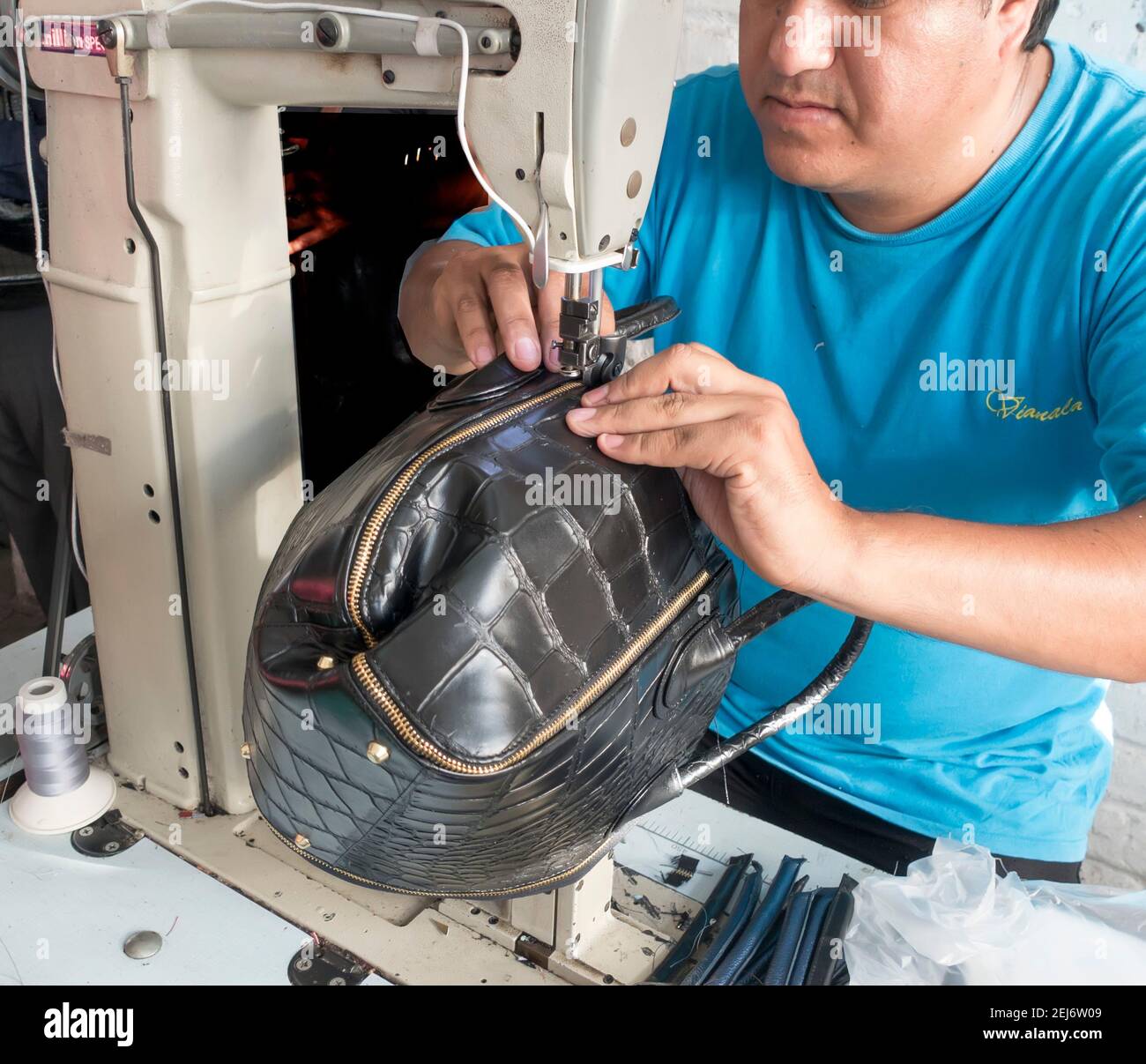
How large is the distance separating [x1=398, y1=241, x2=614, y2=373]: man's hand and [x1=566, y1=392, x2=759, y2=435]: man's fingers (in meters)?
0.09

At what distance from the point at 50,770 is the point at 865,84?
0.91m

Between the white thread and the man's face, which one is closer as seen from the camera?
the white thread

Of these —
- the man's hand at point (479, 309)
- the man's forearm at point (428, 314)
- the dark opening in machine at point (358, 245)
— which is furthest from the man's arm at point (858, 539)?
the dark opening in machine at point (358, 245)

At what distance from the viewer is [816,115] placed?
0.91m

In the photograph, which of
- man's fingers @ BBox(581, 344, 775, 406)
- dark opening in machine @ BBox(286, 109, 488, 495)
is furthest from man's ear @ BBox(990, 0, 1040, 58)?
dark opening in machine @ BBox(286, 109, 488, 495)

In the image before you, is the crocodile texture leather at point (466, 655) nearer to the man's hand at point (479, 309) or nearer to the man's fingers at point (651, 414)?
the man's fingers at point (651, 414)

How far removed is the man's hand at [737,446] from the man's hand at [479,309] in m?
0.09

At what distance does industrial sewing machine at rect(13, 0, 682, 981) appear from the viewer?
641 millimetres

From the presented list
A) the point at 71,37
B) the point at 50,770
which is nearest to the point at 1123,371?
the point at 71,37

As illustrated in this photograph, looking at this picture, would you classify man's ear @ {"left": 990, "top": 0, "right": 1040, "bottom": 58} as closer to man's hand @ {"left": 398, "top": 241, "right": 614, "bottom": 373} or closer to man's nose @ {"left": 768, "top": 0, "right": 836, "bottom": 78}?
man's nose @ {"left": 768, "top": 0, "right": 836, "bottom": 78}

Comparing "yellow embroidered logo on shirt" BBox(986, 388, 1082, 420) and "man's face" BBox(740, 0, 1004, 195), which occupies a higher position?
"man's face" BBox(740, 0, 1004, 195)

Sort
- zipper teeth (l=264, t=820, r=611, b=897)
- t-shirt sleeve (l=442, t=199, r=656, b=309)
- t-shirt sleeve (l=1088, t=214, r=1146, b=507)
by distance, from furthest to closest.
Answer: t-shirt sleeve (l=442, t=199, r=656, b=309), t-shirt sleeve (l=1088, t=214, r=1146, b=507), zipper teeth (l=264, t=820, r=611, b=897)

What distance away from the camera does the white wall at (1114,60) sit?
4.75 feet

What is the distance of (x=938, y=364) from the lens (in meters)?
1.05
